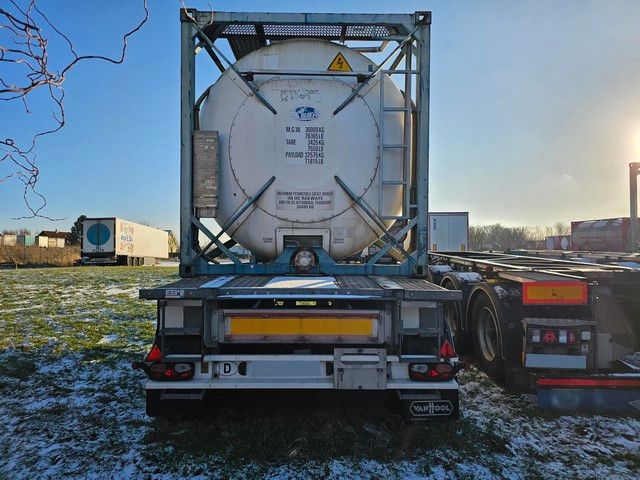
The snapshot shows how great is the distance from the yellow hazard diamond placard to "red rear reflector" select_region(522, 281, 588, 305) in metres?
2.81

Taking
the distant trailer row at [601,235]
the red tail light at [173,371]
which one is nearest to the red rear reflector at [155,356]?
the red tail light at [173,371]

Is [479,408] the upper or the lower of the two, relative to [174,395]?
lower

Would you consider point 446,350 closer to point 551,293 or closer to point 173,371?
point 551,293

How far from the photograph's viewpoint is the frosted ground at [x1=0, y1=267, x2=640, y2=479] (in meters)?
2.89

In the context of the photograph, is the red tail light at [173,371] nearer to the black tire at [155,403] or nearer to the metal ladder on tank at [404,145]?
the black tire at [155,403]

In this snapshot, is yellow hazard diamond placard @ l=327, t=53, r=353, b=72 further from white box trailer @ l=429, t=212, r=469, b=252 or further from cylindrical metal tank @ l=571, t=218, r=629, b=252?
cylindrical metal tank @ l=571, t=218, r=629, b=252

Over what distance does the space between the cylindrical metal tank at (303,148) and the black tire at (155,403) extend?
166 cm

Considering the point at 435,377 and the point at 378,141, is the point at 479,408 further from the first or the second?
the point at 378,141

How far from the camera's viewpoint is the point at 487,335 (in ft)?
16.6

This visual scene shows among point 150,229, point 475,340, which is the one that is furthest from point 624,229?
point 150,229

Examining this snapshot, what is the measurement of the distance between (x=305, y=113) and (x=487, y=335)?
11.4 ft

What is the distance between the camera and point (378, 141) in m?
4.14

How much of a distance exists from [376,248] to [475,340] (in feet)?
6.20

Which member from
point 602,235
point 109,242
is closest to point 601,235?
point 602,235
